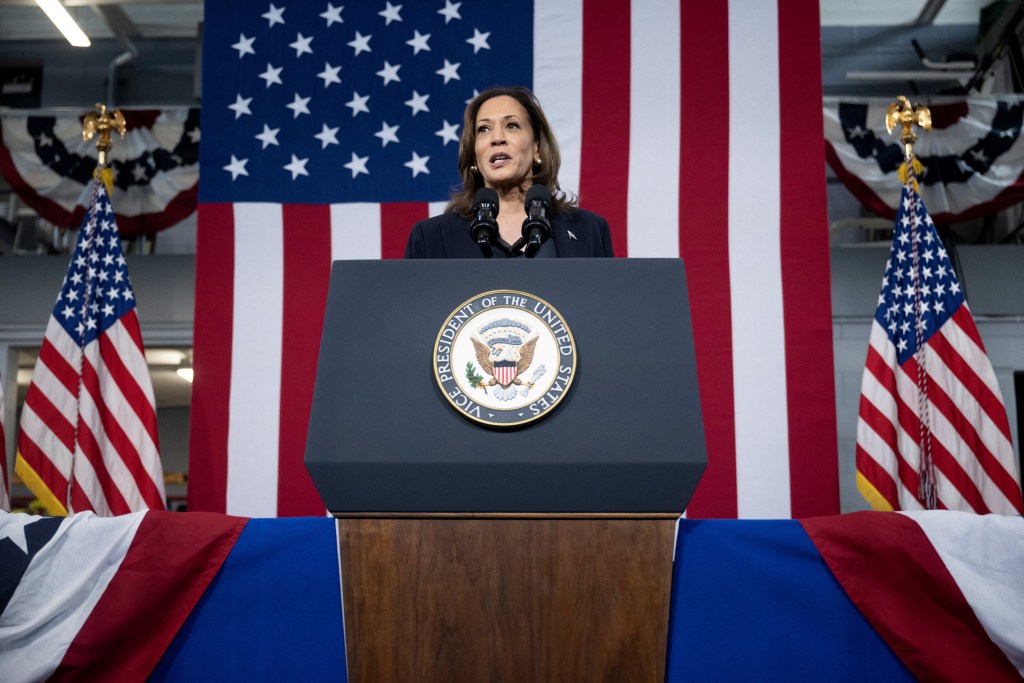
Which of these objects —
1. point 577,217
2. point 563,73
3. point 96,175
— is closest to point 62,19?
point 96,175

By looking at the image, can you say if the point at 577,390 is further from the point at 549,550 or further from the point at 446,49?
the point at 446,49

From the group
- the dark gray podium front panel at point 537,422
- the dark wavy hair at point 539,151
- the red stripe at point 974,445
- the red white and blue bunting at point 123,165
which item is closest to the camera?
the dark gray podium front panel at point 537,422

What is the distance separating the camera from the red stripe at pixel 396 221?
3725 millimetres

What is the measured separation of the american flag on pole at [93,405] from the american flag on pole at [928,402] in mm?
2665

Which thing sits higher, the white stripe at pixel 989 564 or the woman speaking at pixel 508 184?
the woman speaking at pixel 508 184

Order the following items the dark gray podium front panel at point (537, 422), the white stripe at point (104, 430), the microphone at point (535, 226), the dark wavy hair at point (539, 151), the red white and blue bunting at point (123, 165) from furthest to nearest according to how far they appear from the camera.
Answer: the red white and blue bunting at point (123, 165) < the white stripe at point (104, 430) < the dark wavy hair at point (539, 151) < the microphone at point (535, 226) < the dark gray podium front panel at point (537, 422)

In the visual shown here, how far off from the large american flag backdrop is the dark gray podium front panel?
2.33m

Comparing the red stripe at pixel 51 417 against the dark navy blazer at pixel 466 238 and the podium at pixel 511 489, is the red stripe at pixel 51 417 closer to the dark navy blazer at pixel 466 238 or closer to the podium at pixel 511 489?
the dark navy blazer at pixel 466 238

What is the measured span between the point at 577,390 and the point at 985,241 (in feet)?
18.9

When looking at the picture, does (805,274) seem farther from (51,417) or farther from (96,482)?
(51,417)

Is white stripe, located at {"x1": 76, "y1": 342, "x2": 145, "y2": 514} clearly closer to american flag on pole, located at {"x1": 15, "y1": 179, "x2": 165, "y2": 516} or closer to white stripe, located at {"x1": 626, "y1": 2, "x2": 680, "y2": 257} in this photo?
american flag on pole, located at {"x1": 15, "y1": 179, "x2": 165, "y2": 516}

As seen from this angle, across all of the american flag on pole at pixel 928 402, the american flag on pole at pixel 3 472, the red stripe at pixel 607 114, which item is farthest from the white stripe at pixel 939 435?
the american flag on pole at pixel 3 472

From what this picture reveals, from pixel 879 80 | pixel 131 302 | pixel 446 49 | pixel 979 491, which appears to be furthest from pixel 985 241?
pixel 131 302

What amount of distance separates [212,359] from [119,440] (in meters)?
0.45
